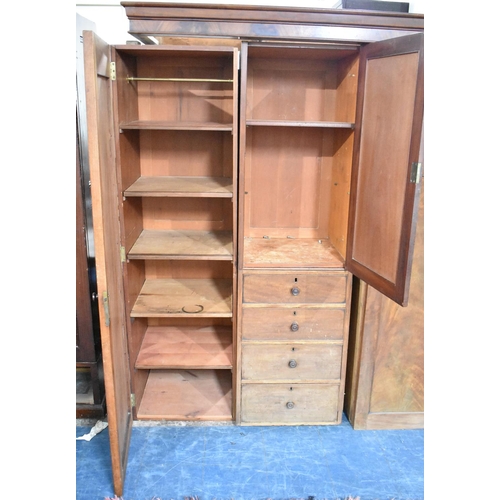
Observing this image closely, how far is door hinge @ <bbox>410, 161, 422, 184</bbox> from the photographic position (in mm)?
1454

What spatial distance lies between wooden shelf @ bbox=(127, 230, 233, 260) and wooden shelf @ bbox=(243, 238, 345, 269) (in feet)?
0.44

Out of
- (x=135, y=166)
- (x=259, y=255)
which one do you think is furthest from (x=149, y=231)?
(x=259, y=255)

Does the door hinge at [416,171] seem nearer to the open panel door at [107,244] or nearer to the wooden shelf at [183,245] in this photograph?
the wooden shelf at [183,245]

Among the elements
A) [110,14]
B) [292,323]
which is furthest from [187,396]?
[110,14]

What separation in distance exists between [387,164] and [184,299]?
1283 mm

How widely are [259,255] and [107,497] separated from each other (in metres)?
1.34

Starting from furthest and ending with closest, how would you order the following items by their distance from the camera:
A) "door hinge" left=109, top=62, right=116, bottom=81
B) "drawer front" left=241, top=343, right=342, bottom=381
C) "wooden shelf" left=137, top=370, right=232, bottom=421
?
1. "wooden shelf" left=137, top=370, right=232, bottom=421
2. "drawer front" left=241, top=343, right=342, bottom=381
3. "door hinge" left=109, top=62, right=116, bottom=81

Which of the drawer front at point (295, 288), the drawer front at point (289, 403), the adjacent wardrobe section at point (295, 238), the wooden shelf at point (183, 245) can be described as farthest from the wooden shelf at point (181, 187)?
the drawer front at point (289, 403)

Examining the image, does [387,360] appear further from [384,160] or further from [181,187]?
[181,187]

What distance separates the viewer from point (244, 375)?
7.39 feet

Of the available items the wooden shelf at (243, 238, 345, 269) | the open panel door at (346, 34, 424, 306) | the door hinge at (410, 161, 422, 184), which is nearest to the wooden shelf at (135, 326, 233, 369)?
the wooden shelf at (243, 238, 345, 269)

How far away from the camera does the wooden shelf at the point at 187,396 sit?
234 cm

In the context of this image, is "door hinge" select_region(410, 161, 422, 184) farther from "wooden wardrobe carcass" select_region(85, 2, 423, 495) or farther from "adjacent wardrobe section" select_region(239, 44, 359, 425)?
"adjacent wardrobe section" select_region(239, 44, 359, 425)

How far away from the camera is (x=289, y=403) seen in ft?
7.52
